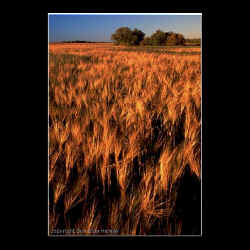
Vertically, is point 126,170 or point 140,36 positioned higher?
point 140,36

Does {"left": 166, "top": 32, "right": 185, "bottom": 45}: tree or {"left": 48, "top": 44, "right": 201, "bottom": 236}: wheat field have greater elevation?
{"left": 166, "top": 32, "right": 185, "bottom": 45}: tree

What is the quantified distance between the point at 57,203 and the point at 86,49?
341 centimetres

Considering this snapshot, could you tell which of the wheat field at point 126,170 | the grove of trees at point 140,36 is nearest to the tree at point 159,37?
the grove of trees at point 140,36

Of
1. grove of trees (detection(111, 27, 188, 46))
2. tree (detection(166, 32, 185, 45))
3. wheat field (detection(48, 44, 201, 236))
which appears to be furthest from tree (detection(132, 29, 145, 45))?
wheat field (detection(48, 44, 201, 236))

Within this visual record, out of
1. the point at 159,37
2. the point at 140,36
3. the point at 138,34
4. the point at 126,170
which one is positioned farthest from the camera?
the point at 159,37

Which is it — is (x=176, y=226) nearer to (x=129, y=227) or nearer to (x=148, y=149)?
(x=129, y=227)

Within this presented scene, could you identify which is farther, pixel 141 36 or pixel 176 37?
pixel 176 37

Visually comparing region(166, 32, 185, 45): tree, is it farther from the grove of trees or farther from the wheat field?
the wheat field

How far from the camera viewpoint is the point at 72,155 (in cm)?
103

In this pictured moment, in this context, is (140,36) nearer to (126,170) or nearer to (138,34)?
(138,34)

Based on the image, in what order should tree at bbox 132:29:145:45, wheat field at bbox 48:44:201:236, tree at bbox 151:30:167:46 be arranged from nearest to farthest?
wheat field at bbox 48:44:201:236 < tree at bbox 132:29:145:45 < tree at bbox 151:30:167:46

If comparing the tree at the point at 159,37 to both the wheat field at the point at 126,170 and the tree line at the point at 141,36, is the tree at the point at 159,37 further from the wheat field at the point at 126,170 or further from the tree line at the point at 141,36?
the wheat field at the point at 126,170

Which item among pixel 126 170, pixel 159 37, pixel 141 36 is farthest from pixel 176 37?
pixel 126 170
